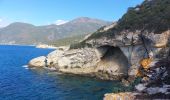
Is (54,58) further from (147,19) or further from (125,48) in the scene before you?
(147,19)

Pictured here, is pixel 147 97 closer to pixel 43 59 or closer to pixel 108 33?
pixel 108 33

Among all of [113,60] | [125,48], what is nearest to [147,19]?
[125,48]

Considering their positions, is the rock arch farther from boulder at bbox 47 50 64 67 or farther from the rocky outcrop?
boulder at bbox 47 50 64 67

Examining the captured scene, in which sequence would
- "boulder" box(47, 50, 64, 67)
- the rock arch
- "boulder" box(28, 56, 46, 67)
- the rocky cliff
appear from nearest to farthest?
the rocky cliff
the rock arch
"boulder" box(47, 50, 64, 67)
"boulder" box(28, 56, 46, 67)

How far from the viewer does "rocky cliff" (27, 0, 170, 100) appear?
60.1 m

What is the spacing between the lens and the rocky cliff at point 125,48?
60088 mm

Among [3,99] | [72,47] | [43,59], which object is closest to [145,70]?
[3,99]

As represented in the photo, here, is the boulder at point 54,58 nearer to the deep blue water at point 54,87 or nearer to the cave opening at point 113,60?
the deep blue water at point 54,87

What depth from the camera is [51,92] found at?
53.1m

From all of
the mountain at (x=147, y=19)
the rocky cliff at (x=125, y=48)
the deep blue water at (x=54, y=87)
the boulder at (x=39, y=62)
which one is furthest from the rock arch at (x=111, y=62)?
the boulder at (x=39, y=62)

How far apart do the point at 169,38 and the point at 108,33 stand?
61.2 feet

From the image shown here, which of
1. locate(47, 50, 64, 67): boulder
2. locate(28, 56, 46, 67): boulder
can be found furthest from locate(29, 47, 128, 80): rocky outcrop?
locate(28, 56, 46, 67): boulder

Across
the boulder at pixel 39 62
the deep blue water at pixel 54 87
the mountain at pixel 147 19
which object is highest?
the mountain at pixel 147 19

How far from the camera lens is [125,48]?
6800 cm
